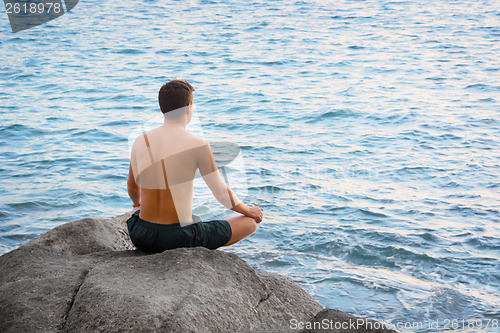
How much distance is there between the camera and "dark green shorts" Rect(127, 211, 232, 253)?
384 cm

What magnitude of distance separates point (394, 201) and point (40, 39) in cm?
1499

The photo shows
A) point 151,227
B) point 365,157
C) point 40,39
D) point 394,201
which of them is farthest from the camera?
point 40,39

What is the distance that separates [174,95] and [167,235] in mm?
928

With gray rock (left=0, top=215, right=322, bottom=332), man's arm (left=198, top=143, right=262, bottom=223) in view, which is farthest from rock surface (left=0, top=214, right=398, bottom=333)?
man's arm (left=198, top=143, right=262, bottom=223)

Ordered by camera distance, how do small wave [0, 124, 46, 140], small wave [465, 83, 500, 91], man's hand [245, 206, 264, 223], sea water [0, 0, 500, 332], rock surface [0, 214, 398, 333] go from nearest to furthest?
rock surface [0, 214, 398, 333] < man's hand [245, 206, 264, 223] < sea water [0, 0, 500, 332] < small wave [0, 124, 46, 140] < small wave [465, 83, 500, 91]

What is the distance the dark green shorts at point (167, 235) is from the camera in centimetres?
384

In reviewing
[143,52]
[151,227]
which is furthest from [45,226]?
[143,52]

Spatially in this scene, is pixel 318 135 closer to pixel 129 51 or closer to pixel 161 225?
pixel 161 225

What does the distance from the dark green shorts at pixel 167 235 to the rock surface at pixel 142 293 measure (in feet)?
0.34

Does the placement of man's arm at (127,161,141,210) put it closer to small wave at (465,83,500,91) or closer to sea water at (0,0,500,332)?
sea water at (0,0,500,332)

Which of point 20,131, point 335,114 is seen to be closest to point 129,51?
point 20,131

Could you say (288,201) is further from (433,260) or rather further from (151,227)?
(151,227)

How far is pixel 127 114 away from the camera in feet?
37.4

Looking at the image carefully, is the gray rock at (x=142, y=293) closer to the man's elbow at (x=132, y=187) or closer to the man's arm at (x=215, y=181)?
the man's arm at (x=215, y=181)
